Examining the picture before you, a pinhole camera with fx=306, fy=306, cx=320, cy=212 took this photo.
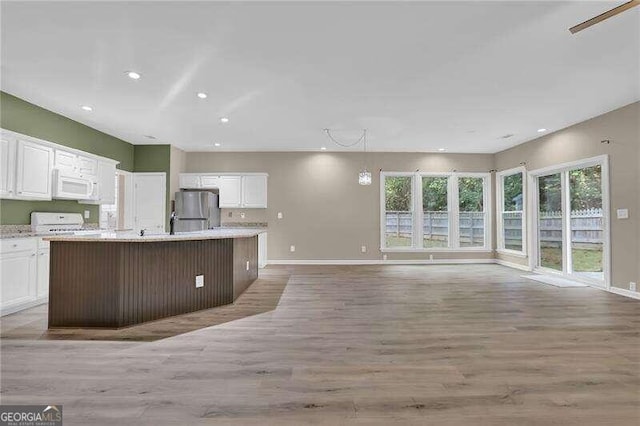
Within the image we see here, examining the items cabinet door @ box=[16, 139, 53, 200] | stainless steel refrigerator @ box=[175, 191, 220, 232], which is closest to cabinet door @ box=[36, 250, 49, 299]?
cabinet door @ box=[16, 139, 53, 200]

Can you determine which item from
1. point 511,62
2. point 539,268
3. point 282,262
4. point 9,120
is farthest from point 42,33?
point 539,268

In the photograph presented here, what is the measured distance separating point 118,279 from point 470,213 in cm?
746

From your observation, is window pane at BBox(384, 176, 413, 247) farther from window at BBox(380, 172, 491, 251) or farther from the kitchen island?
the kitchen island

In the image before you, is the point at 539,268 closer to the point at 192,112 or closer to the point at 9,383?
the point at 192,112

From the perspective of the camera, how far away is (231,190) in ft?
24.0

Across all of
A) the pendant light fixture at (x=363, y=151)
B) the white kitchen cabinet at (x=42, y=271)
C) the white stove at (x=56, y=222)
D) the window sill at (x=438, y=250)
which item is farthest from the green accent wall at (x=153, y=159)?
the window sill at (x=438, y=250)

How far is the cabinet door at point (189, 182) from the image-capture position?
7.25 metres

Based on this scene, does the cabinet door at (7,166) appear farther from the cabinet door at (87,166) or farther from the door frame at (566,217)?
the door frame at (566,217)

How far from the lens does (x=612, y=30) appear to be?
2.65 metres

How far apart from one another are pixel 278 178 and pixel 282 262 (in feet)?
6.69

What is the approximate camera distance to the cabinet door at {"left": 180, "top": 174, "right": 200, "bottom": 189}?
7.25 metres

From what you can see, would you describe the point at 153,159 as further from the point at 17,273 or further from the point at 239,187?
the point at 17,273

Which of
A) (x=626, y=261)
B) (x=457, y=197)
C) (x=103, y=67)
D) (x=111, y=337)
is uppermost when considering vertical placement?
(x=103, y=67)

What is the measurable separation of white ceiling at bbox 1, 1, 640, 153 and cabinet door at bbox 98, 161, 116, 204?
76cm
